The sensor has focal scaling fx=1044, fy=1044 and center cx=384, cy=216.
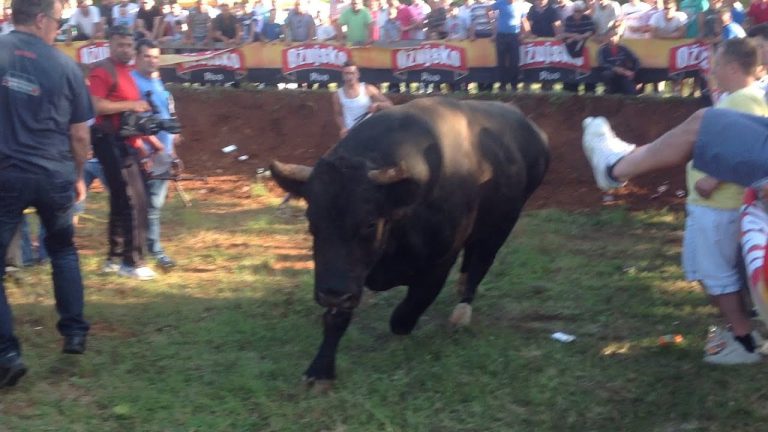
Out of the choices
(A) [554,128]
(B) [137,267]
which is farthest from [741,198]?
(A) [554,128]

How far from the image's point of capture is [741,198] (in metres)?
5.68

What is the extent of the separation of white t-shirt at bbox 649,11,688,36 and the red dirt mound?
41.4 inches

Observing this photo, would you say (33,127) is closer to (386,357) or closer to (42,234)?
(386,357)

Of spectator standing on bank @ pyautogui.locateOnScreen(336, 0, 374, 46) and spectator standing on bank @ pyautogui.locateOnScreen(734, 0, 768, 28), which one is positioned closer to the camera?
spectator standing on bank @ pyautogui.locateOnScreen(734, 0, 768, 28)

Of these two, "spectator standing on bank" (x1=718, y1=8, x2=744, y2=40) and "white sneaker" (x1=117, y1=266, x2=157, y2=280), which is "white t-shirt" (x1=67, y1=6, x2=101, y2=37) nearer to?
"spectator standing on bank" (x1=718, y1=8, x2=744, y2=40)

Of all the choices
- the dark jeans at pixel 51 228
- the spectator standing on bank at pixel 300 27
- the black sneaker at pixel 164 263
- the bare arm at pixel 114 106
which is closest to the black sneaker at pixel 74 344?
the dark jeans at pixel 51 228

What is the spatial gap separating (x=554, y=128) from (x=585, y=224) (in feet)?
12.0

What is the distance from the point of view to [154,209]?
8.71 meters

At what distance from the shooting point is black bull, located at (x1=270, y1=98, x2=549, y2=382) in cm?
572

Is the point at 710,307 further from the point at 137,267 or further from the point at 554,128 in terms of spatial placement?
the point at 554,128

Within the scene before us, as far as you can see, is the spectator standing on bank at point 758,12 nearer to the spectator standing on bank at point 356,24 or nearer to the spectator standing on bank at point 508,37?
the spectator standing on bank at point 508,37

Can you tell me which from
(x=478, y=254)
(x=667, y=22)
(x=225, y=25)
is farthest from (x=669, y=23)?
(x=225, y=25)

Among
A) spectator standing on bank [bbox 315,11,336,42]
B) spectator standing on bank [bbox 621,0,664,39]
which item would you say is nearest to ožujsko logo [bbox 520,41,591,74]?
spectator standing on bank [bbox 621,0,664,39]

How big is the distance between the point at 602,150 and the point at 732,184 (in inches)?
36.5
